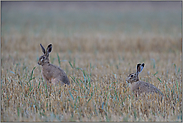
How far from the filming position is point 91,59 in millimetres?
9461

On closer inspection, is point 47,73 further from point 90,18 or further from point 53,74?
point 90,18

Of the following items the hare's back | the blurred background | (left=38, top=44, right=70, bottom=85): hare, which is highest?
the blurred background

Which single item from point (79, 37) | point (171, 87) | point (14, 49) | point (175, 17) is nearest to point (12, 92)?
point (171, 87)

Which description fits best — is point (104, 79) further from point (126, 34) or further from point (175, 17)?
point (175, 17)

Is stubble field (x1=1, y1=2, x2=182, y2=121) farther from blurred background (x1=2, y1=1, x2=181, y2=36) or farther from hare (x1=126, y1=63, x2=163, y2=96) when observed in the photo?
hare (x1=126, y1=63, x2=163, y2=96)

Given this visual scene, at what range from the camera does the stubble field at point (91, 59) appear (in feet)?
13.5

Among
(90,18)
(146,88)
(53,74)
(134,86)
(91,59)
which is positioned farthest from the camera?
(90,18)

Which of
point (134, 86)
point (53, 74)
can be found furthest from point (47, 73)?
point (134, 86)

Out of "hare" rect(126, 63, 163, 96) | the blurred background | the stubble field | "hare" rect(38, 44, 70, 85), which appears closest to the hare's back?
"hare" rect(126, 63, 163, 96)

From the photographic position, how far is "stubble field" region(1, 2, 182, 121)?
411cm

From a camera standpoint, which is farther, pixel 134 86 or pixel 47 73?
pixel 47 73

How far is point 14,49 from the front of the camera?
460 inches

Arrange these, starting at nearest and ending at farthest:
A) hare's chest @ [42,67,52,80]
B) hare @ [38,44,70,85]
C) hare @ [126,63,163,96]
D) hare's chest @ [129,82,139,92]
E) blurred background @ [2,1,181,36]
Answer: hare @ [126,63,163,96] < hare's chest @ [129,82,139,92] < hare @ [38,44,70,85] < hare's chest @ [42,67,52,80] < blurred background @ [2,1,181,36]

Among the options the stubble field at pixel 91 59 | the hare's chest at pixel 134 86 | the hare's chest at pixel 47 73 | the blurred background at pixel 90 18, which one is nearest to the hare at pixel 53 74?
the hare's chest at pixel 47 73
